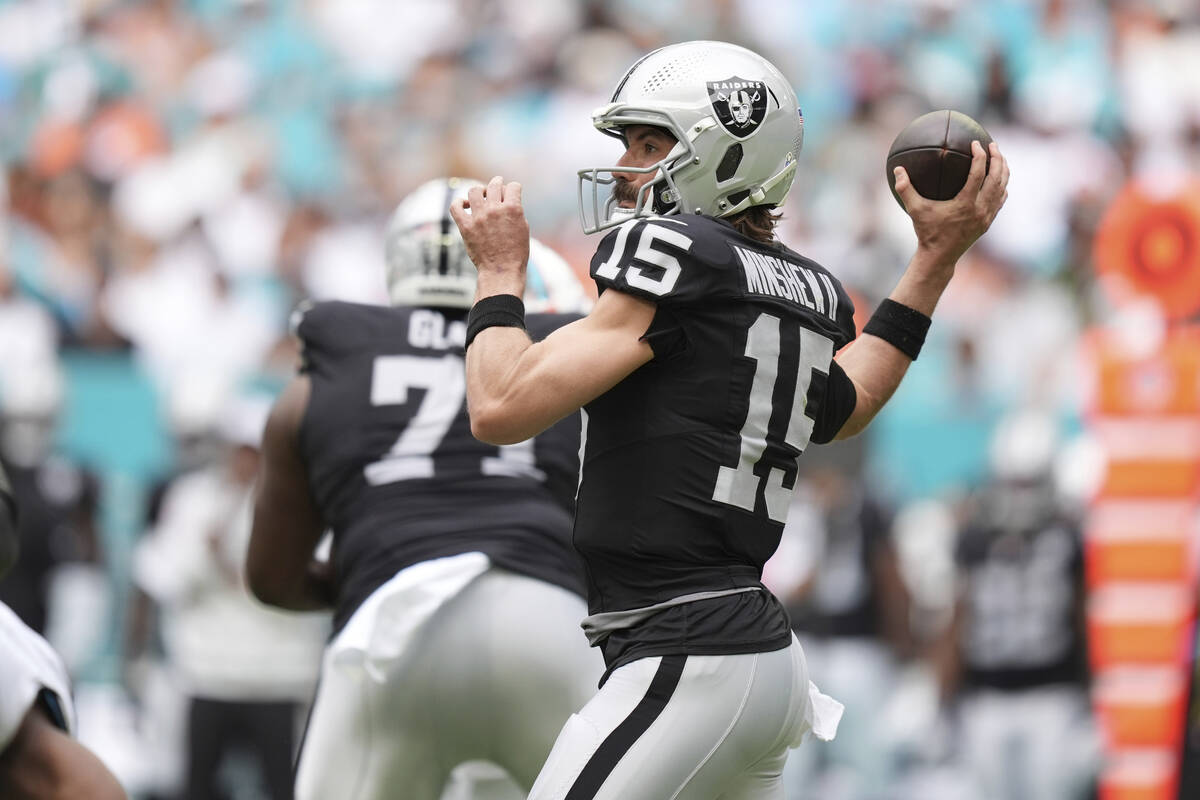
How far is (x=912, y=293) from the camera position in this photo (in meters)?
3.59

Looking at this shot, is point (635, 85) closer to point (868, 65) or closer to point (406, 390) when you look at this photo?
point (406, 390)

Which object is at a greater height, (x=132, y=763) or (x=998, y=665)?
(x=998, y=665)

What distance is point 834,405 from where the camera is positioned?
3.36 meters

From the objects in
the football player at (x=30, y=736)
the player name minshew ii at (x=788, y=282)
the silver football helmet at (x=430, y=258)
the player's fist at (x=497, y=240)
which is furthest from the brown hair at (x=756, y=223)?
the football player at (x=30, y=736)

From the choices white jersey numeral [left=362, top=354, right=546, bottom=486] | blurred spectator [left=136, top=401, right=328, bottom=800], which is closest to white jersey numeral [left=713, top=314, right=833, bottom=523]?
white jersey numeral [left=362, top=354, right=546, bottom=486]

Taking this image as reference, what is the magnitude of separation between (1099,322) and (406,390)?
286 inches

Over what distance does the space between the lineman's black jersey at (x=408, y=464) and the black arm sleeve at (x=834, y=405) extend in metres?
0.87

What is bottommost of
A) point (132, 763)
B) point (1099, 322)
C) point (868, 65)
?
point (132, 763)

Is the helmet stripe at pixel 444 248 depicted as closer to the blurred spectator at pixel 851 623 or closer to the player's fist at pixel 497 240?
the player's fist at pixel 497 240

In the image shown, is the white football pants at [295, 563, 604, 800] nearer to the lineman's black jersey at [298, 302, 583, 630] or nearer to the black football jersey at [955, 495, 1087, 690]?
the lineman's black jersey at [298, 302, 583, 630]

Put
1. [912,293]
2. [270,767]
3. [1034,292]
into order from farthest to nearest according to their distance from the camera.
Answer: [1034,292] → [270,767] → [912,293]

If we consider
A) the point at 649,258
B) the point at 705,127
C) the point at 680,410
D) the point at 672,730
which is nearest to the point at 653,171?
the point at 705,127

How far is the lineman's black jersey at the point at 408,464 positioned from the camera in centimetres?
406

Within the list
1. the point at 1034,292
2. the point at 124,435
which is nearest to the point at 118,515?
the point at 124,435
